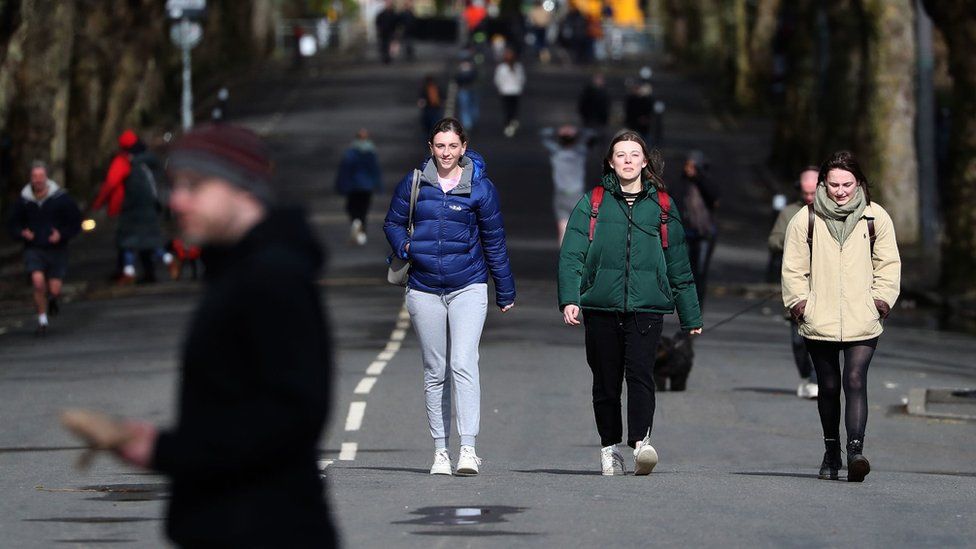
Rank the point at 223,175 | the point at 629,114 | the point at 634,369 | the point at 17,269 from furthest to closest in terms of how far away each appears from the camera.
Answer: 1. the point at 629,114
2. the point at 17,269
3. the point at 634,369
4. the point at 223,175

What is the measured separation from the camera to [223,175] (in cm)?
455

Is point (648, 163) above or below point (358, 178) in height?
above

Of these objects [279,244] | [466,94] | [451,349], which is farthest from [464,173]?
[466,94]

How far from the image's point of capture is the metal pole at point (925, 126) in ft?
99.5

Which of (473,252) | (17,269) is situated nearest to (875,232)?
(473,252)

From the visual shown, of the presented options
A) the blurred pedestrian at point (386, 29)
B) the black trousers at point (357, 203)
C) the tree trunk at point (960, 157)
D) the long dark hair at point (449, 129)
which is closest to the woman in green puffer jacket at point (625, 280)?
the long dark hair at point (449, 129)

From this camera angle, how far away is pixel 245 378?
4.40 metres

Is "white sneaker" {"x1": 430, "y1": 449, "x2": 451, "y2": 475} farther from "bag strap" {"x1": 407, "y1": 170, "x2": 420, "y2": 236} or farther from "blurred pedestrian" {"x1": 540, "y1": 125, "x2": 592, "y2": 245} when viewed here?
"blurred pedestrian" {"x1": 540, "y1": 125, "x2": 592, "y2": 245}

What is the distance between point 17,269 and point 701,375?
1545 cm

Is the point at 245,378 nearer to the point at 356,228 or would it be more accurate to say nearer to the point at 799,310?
the point at 799,310

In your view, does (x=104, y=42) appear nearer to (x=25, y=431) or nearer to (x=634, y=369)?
(x=25, y=431)

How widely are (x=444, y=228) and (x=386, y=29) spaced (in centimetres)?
6149

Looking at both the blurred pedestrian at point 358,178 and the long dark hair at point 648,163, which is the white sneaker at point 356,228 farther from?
the long dark hair at point 648,163

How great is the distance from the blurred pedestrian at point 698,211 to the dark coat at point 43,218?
6.02 meters
